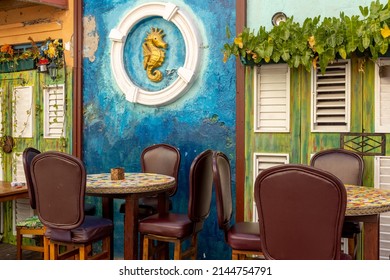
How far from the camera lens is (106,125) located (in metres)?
4.61

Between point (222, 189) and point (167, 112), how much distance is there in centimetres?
178

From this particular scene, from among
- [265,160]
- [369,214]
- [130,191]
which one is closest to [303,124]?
[265,160]

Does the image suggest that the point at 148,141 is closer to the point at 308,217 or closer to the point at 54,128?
the point at 54,128

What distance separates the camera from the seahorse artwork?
4.35 metres

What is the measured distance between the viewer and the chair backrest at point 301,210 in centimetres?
195

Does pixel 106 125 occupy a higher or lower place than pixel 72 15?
lower

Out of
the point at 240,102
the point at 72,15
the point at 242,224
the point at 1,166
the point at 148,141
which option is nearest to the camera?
the point at 242,224

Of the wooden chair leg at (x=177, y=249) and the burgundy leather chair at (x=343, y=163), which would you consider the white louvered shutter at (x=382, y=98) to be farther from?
the wooden chair leg at (x=177, y=249)

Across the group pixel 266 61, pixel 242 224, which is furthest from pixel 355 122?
pixel 242 224

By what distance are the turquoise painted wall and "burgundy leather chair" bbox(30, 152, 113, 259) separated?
7.10 ft

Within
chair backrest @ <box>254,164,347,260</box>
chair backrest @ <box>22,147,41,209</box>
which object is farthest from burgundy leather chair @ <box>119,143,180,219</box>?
chair backrest @ <box>254,164,347,260</box>

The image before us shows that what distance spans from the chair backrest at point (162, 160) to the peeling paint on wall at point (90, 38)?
1313 millimetres

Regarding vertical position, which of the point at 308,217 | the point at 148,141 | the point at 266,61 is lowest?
the point at 308,217
